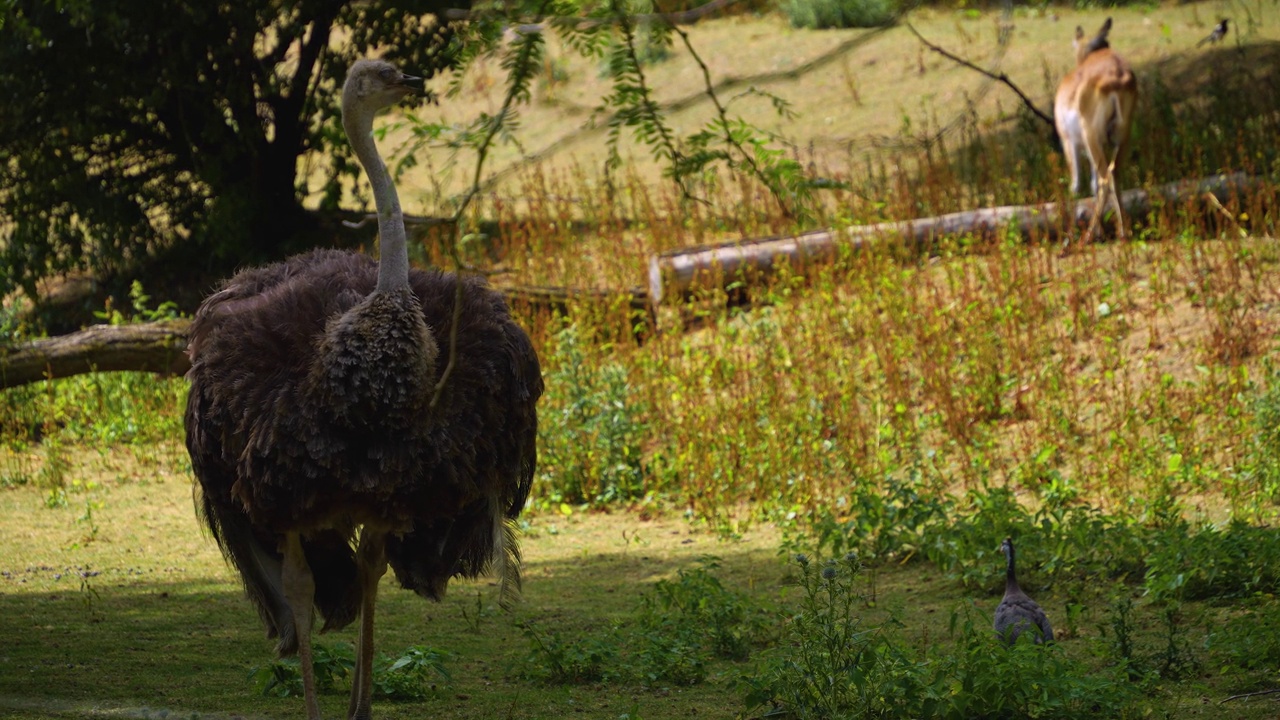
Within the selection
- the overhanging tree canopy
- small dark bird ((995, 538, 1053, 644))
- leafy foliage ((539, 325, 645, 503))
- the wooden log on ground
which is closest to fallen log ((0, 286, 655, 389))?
the wooden log on ground

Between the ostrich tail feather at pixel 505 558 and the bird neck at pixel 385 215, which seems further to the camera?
the ostrich tail feather at pixel 505 558

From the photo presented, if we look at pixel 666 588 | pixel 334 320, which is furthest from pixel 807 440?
pixel 334 320

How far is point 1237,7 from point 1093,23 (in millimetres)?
1882

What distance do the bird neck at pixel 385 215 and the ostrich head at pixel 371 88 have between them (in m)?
0.02

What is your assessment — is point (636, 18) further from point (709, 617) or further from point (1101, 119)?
point (1101, 119)

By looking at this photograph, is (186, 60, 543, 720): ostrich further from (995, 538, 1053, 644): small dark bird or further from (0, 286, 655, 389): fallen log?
(0, 286, 655, 389): fallen log

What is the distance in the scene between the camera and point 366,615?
496 cm

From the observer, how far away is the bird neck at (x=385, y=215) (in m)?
4.60

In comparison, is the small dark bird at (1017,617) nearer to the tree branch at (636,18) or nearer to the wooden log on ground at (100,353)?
the tree branch at (636,18)

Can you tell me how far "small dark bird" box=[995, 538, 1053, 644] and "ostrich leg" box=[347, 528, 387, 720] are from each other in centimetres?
235

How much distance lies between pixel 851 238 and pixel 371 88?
21.8ft

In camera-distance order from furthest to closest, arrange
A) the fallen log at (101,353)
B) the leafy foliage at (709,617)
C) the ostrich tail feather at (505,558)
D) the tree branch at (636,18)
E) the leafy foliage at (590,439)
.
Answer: the fallen log at (101,353), the leafy foliage at (590,439), the leafy foliage at (709,617), the ostrich tail feather at (505,558), the tree branch at (636,18)

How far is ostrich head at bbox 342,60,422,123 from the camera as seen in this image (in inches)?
195

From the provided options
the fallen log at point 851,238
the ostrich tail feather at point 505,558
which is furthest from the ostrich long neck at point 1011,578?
the fallen log at point 851,238
